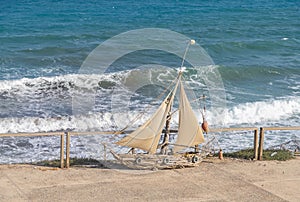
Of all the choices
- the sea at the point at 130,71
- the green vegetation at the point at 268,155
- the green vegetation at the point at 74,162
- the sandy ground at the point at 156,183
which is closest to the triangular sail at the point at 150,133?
the sandy ground at the point at 156,183

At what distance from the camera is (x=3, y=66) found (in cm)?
2833

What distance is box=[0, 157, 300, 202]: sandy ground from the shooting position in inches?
469

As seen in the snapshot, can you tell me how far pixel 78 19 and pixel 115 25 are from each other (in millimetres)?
3579

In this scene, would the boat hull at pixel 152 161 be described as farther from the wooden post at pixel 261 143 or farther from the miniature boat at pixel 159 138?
the wooden post at pixel 261 143

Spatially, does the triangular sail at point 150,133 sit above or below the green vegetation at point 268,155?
above

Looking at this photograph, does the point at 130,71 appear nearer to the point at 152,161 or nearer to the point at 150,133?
the point at 150,133

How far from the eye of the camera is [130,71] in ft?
92.6

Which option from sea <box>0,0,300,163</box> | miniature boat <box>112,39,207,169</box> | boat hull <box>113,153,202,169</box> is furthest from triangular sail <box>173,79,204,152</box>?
sea <box>0,0,300,163</box>

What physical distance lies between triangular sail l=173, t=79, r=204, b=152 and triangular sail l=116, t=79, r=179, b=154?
28 centimetres

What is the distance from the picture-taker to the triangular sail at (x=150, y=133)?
13.5m

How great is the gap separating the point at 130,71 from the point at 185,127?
14.9 meters

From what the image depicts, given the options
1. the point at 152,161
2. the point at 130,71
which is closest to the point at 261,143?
the point at 152,161

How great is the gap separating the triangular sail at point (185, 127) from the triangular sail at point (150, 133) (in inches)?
11.2

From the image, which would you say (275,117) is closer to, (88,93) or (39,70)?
(88,93)
